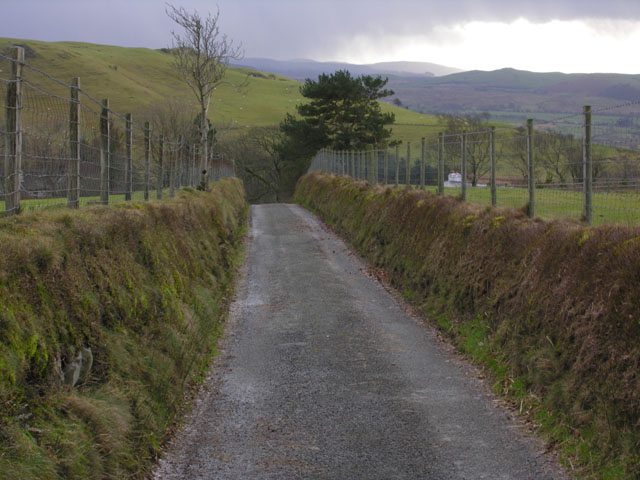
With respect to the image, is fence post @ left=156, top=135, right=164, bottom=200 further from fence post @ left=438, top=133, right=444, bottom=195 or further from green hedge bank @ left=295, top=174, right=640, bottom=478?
fence post @ left=438, top=133, right=444, bottom=195

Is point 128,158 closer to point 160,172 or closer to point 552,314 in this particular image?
point 160,172

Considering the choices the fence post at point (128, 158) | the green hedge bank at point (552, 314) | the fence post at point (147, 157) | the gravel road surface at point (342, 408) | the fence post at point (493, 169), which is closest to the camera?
the green hedge bank at point (552, 314)

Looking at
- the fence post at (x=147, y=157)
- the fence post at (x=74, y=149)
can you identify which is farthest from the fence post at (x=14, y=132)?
the fence post at (x=147, y=157)

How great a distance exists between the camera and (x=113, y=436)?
204 inches

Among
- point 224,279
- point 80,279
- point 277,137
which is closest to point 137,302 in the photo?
point 80,279

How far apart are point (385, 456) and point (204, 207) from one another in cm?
1184

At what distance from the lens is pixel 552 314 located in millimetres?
7227

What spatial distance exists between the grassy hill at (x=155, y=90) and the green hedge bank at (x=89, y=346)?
310 feet

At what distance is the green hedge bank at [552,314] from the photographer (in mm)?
5527

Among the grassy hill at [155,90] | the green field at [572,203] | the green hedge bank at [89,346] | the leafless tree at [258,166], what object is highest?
the grassy hill at [155,90]

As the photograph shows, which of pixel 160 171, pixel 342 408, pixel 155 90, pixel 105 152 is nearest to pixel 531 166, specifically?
pixel 342 408

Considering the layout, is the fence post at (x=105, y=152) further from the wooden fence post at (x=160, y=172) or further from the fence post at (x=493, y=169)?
the fence post at (x=493, y=169)

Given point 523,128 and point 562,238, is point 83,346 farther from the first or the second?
point 523,128

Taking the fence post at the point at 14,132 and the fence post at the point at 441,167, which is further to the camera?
the fence post at the point at 441,167
